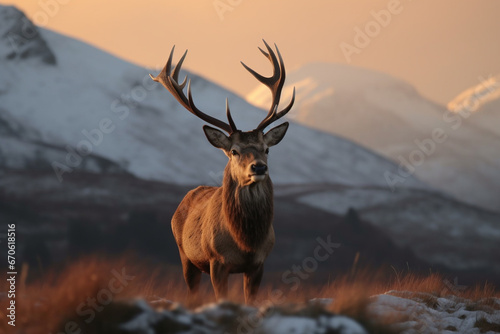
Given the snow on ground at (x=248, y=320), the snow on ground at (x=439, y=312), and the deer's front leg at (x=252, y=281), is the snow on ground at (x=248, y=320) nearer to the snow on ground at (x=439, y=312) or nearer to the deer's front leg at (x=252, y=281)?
the snow on ground at (x=439, y=312)

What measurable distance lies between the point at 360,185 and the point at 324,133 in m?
13.3

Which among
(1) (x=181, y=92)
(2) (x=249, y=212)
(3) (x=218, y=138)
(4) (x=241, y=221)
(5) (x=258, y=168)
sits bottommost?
(4) (x=241, y=221)

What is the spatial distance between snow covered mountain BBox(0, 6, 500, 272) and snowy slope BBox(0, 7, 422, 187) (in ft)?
0.35

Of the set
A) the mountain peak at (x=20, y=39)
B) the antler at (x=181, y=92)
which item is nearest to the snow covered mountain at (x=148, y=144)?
the mountain peak at (x=20, y=39)

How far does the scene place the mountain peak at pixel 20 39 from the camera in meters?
61.2

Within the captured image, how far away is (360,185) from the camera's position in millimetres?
64312

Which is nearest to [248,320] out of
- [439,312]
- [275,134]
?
[275,134]

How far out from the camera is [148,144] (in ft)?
202

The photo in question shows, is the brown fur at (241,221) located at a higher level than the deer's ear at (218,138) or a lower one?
lower

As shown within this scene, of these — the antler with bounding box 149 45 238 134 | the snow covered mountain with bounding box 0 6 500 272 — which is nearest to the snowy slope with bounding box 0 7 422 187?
the snow covered mountain with bounding box 0 6 500 272

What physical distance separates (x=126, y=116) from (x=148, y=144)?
4.03 metres

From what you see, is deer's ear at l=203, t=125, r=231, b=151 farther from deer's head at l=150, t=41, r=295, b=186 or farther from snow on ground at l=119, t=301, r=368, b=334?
snow on ground at l=119, t=301, r=368, b=334

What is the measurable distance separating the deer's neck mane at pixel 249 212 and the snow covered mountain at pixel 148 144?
41.8 metres

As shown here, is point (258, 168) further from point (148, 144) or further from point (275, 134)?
point (148, 144)
